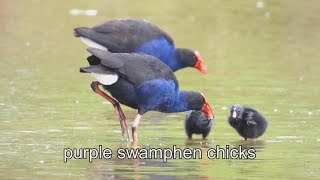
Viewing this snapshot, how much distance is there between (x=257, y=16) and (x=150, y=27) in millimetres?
9805

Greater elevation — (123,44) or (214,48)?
(123,44)

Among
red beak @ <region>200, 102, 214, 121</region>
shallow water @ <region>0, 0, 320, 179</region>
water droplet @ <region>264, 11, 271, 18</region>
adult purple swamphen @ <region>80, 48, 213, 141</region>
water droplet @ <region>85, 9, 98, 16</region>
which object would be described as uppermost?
adult purple swamphen @ <region>80, 48, 213, 141</region>

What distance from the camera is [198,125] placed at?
13.7 metres

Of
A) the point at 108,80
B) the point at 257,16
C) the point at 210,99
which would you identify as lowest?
the point at 257,16

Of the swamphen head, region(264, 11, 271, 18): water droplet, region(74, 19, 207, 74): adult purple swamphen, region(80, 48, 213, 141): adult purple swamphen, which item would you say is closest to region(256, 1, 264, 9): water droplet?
region(264, 11, 271, 18): water droplet

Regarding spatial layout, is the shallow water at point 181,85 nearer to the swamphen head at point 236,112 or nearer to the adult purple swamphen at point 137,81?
the swamphen head at point 236,112

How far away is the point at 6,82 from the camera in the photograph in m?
17.0

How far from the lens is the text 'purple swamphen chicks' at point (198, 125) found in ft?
44.9

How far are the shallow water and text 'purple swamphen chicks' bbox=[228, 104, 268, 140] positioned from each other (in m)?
0.13

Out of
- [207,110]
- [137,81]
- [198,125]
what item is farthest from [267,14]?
[137,81]

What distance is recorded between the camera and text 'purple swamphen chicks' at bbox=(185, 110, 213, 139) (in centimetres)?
1367

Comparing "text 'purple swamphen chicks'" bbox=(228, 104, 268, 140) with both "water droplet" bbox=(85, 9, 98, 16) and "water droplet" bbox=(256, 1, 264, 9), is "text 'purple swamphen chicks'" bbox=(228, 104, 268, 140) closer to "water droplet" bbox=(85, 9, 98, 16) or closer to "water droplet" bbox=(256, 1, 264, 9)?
"water droplet" bbox=(85, 9, 98, 16)

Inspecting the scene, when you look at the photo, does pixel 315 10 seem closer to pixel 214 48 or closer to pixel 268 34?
pixel 268 34

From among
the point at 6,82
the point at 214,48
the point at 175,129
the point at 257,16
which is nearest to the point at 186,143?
the point at 175,129
